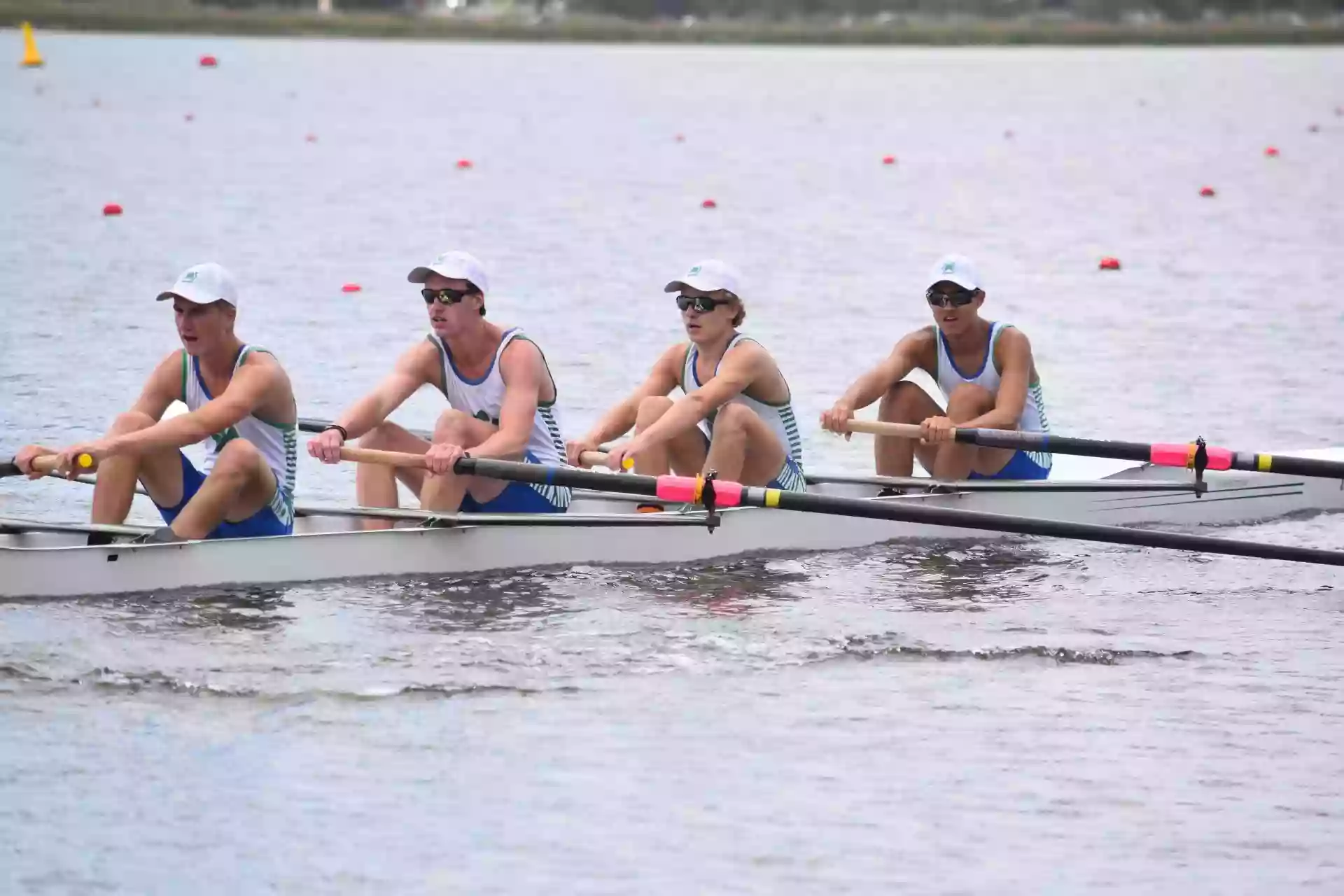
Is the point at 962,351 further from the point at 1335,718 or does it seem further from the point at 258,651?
the point at 258,651

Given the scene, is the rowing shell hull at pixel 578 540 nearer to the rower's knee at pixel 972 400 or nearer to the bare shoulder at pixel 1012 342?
the rower's knee at pixel 972 400

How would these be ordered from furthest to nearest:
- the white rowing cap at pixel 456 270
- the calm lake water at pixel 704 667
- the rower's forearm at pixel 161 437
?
1. the white rowing cap at pixel 456 270
2. the rower's forearm at pixel 161 437
3. the calm lake water at pixel 704 667

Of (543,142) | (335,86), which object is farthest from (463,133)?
(335,86)

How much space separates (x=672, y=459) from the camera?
11.0m

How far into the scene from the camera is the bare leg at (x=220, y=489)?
951cm

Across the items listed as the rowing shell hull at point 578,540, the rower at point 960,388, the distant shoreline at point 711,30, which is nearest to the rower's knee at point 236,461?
the rowing shell hull at point 578,540

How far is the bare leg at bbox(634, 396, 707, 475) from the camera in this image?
10797 mm

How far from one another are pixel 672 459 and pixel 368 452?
1.78 metres

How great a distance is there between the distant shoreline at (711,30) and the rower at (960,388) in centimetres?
7848

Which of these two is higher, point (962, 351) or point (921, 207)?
point (921, 207)

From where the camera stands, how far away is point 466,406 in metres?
10.4

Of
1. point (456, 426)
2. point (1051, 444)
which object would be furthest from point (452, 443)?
point (1051, 444)

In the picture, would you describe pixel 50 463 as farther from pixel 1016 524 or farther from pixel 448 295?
pixel 1016 524

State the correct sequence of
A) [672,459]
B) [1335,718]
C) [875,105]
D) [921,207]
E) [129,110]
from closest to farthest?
[1335,718] → [672,459] → [921,207] → [129,110] → [875,105]
